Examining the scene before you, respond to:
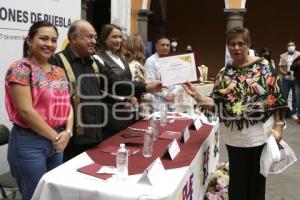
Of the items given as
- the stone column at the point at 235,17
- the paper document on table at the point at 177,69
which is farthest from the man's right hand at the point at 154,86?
the stone column at the point at 235,17

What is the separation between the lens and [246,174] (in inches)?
115

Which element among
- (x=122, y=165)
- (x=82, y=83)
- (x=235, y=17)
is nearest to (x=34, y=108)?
(x=82, y=83)

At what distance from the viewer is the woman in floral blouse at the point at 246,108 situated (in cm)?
276

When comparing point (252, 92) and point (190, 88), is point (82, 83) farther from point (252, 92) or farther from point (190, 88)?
point (252, 92)

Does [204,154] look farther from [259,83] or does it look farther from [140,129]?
[259,83]

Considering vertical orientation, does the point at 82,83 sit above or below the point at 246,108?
above

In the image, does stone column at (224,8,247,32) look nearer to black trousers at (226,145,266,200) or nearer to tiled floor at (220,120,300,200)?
tiled floor at (220,120,300,200)

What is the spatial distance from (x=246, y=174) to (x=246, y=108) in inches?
19.0

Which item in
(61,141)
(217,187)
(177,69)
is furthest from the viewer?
(217,187)

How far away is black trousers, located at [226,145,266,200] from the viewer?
288 cm

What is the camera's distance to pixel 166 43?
4.95m

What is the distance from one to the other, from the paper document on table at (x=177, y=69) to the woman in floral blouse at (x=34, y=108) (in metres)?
0.85

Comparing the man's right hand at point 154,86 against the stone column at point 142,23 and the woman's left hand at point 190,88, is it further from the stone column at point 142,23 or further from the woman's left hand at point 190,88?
the stone column at point 142,23

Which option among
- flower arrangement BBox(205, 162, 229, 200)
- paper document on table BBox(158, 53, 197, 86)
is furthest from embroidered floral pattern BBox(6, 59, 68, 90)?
flower arrangement BBox(205, 162, 229, 200)
